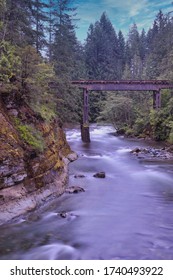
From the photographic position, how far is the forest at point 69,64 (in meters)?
12.7

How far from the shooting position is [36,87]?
1266 centimetres

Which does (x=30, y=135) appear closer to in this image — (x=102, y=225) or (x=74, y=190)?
(x=74, y=190)

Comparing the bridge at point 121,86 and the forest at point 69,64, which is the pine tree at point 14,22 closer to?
the forest at point 69,64

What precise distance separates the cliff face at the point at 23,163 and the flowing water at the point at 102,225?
54cm

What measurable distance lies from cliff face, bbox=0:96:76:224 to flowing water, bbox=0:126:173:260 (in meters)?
0.54

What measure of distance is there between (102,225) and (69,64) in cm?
2561

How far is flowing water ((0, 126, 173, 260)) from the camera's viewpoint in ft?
24.6

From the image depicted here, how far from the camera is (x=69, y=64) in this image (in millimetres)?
32375

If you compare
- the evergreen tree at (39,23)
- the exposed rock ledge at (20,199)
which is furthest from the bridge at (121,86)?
the exposed rock ledge at (20,199)

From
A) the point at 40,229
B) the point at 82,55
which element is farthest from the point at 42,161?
the point at 82,55

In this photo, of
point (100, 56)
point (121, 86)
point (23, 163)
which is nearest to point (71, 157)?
point (23, 163)

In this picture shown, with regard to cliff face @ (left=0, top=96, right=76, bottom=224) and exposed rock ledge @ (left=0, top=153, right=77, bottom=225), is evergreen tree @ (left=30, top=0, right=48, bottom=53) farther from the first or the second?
exposed rock ledge @ (left=0, top=153, right=77, bottom=225)

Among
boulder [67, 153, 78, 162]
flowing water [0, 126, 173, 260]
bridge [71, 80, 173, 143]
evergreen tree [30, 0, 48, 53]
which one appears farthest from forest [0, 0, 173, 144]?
flowing water [0, 126, 173, 260]
